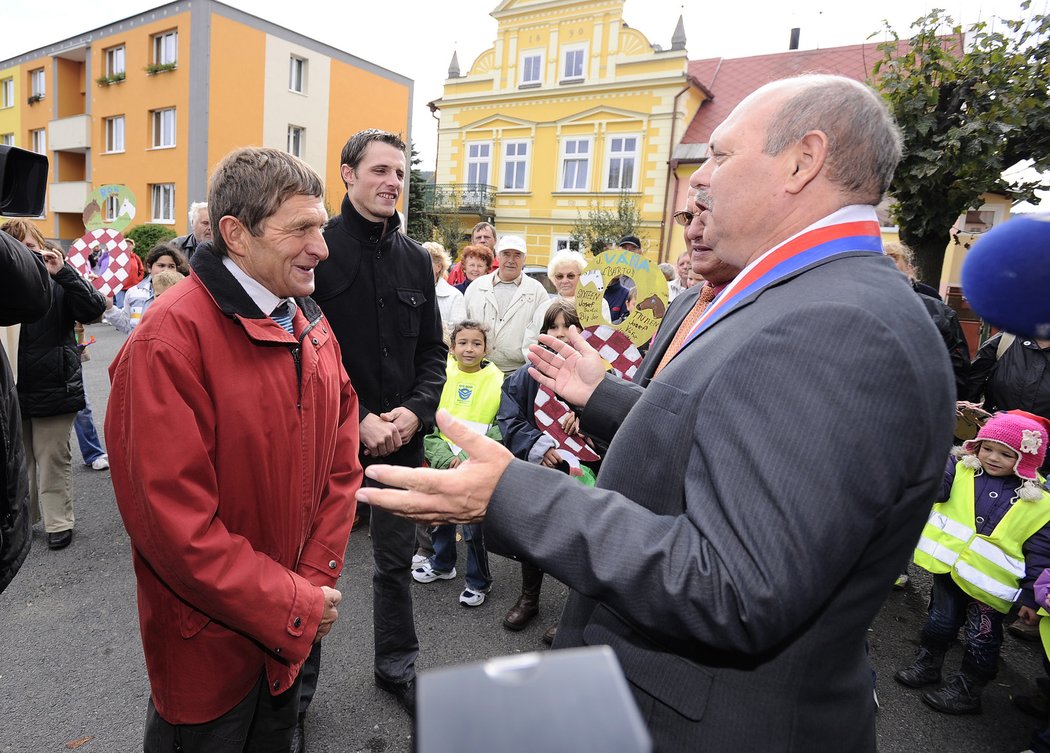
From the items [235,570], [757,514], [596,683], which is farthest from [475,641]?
[596,683]

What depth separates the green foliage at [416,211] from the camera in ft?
88.6

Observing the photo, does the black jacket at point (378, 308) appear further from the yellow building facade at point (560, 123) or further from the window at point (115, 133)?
the window at point (115, 133)

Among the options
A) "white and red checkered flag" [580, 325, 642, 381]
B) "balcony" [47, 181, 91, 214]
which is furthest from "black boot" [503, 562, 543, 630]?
"balcony" [47, 181, 91, 214]

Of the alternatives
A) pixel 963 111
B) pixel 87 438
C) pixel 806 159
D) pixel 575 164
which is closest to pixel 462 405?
pixel 806 159

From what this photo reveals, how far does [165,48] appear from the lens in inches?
925

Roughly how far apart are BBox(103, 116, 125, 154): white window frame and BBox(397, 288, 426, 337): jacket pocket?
28.1 m

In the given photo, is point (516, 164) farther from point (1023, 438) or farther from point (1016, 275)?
point (1016, 275)

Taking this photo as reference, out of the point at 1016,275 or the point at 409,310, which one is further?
the point at 409,310

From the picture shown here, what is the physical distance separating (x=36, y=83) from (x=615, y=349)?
36.1 metres

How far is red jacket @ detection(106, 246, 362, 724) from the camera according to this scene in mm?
1642

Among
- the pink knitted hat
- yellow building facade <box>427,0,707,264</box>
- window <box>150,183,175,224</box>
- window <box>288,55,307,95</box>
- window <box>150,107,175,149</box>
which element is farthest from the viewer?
window <box>288,55,307,95</box>

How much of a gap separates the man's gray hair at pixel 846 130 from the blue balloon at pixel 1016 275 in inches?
11.4

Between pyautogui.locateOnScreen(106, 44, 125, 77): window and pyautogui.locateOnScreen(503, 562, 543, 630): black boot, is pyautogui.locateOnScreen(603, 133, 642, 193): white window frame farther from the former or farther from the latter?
pyautogui.locateOnScreen(503, 562, 543, 630): black boot

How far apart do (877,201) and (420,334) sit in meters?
2.25
